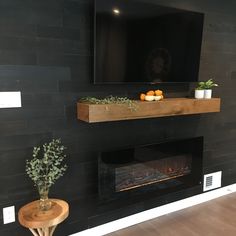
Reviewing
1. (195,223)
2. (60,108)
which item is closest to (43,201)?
(60,108)

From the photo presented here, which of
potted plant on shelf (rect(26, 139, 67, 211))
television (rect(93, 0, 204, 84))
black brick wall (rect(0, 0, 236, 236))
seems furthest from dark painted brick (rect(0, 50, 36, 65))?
potted plant on shelf (rect(26, 139, 67, 211))

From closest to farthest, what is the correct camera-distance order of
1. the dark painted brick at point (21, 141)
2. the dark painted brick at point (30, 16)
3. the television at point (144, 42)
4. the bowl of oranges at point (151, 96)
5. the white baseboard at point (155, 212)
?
the dark painted brick at point (30, 16), the dark painted brick at point (21, 141), the television at point (144, 42), the bowl of oranges at point (151, 96), the white baseboard at point (155, 212)

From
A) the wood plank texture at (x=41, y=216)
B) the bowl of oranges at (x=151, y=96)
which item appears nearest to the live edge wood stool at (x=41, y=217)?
the wood plank texture at (x=41, y=216)

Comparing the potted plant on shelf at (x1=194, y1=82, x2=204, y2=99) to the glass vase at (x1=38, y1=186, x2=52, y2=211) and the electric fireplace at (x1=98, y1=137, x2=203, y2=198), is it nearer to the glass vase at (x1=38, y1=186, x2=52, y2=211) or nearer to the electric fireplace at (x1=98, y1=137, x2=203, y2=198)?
the electric fireplace at (x1=98, y1=137, x2=203, y2=198)

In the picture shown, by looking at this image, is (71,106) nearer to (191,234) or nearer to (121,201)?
(121,201)

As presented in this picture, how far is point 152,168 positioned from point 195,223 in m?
0.70

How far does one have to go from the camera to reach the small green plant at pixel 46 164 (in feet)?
5.71

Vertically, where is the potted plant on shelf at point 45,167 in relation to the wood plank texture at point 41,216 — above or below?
above

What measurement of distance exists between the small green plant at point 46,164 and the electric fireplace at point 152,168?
A: 36 cm

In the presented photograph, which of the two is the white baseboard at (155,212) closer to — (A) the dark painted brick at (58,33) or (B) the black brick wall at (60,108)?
(B) the black brick wall at (60,108)

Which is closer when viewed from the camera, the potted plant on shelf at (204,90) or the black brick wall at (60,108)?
the black brick wall at (60,108)

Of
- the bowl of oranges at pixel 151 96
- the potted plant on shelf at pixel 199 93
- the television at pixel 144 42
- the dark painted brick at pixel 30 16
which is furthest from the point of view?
the potted plant on shelf at pixel 199 93

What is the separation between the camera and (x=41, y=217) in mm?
1639

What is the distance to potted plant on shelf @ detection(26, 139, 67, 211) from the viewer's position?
5.69ft
